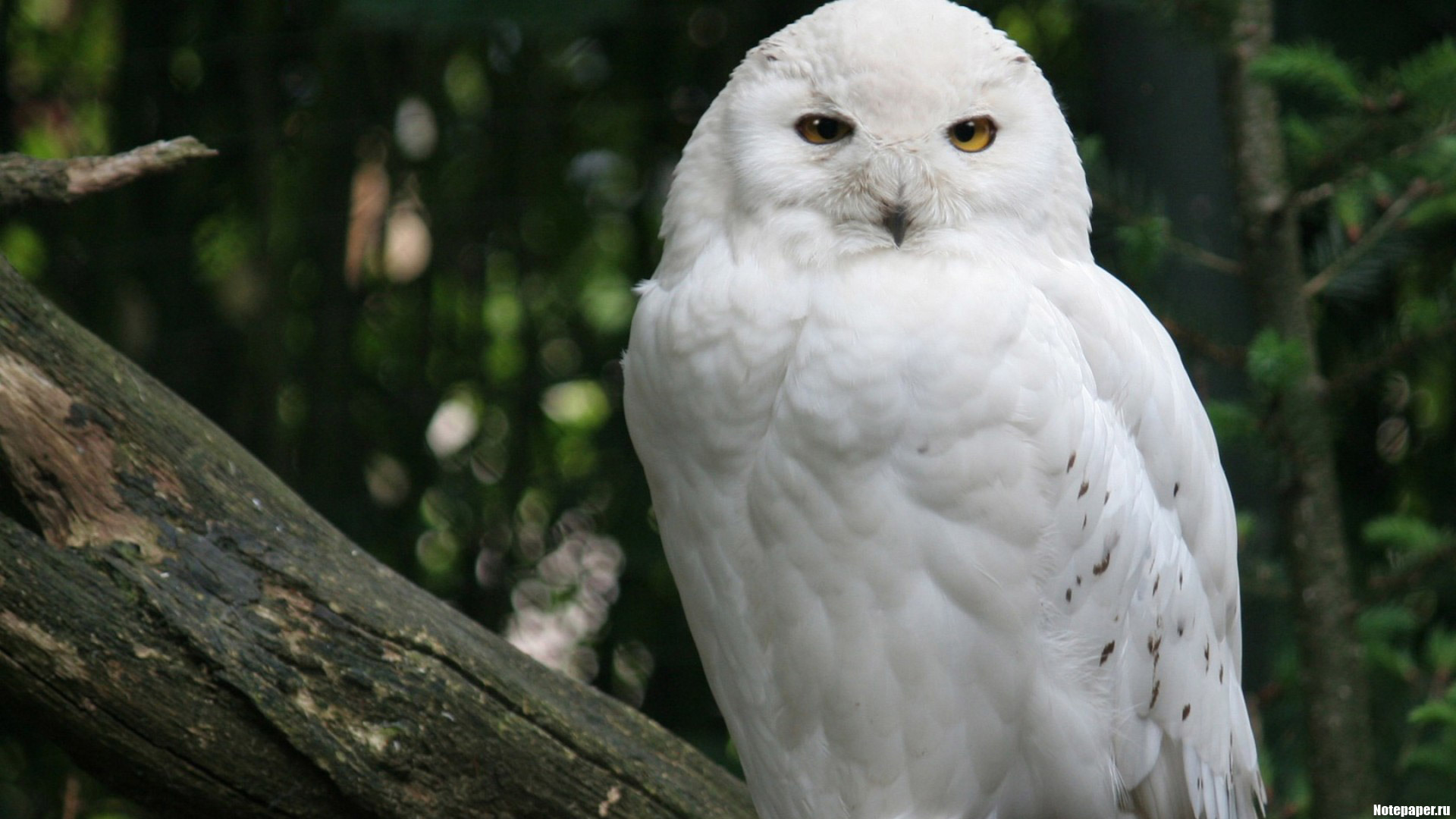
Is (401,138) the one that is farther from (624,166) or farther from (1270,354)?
(1270,354)

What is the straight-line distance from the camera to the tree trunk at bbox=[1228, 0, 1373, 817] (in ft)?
7.38

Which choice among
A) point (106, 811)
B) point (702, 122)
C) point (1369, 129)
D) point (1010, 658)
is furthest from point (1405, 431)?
point (106, 811)

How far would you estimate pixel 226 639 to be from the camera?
162 cm

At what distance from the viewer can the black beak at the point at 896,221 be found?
1.61m

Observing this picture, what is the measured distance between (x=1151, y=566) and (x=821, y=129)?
68cm

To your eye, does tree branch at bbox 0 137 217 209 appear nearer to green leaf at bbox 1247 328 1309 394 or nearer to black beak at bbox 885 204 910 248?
black beak at bbox 885 204 910 248

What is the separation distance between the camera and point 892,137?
1604mm

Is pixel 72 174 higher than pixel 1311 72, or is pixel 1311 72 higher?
pixel 72 174

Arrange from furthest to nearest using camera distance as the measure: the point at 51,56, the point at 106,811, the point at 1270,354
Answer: the point at 51,56 < the point at 106,811 < the point at 1270,354

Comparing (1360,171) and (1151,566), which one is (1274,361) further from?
(1151,566)

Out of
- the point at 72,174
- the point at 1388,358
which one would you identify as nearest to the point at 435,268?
the point at 72,174

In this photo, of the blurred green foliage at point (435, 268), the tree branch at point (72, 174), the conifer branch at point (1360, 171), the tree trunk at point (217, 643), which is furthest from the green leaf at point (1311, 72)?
the tree branch at point (72, 174)

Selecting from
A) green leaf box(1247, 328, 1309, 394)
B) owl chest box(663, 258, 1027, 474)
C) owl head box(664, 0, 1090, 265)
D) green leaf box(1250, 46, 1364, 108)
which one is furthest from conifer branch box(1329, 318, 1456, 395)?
owl chest box(663, 258, 1027, 474)

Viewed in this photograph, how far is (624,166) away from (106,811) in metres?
1.87
